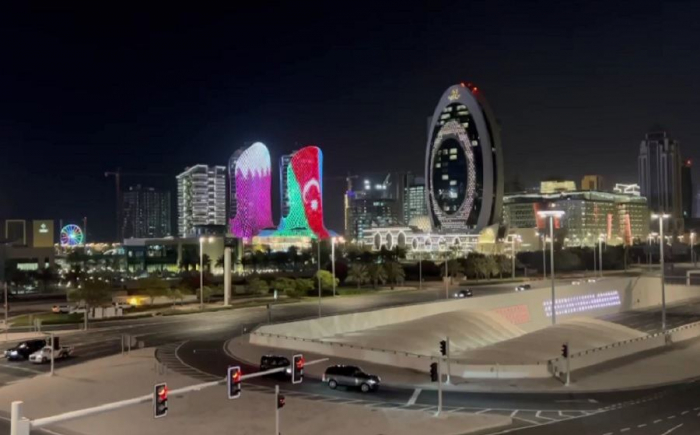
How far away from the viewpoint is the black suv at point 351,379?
103 feet

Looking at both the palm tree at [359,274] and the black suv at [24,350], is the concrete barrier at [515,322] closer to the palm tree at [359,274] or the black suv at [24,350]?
the black suv at [24,350]

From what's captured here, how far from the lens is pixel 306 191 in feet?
559

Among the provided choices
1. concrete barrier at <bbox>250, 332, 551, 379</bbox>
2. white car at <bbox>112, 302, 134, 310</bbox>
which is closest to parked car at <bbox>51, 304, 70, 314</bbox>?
white car at <bbox>112, 302, 134, 310</bbox>

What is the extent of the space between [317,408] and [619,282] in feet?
248

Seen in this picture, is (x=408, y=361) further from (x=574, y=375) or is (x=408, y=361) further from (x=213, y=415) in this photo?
(x=213, y=415)

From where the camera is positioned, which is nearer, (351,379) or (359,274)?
(351,379)

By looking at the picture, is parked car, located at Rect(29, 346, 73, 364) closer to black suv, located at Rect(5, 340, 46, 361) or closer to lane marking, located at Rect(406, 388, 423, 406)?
black suv, located at Rect(5, 340, 46, 361)

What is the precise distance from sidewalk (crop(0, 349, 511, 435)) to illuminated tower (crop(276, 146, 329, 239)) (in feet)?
446

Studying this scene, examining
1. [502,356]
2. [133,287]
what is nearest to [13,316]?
[133,287]

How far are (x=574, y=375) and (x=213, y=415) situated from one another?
20.6 metres

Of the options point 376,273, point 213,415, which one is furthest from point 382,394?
point 376,273

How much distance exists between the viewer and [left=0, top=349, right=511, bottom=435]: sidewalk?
24.8 meters

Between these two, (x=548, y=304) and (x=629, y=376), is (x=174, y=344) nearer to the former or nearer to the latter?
(x=629, y=376)

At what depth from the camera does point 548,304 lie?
80.4 metres
